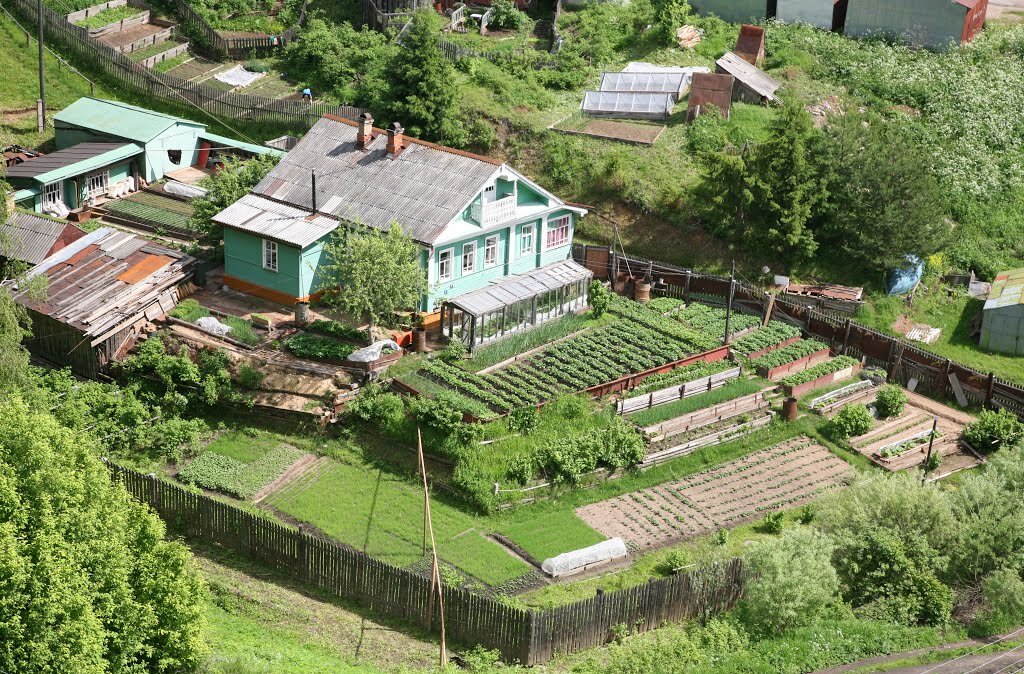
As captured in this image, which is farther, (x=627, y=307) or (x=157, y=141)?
(x=157, y=141)

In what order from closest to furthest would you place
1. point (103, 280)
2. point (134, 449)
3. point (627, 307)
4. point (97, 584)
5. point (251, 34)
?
point (97, 584)
point (134, 449)
point (103, 280)
point (627, 307)
point (251, 34)

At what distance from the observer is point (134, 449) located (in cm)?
3722

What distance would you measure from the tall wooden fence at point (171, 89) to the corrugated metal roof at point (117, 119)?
298 centimetres

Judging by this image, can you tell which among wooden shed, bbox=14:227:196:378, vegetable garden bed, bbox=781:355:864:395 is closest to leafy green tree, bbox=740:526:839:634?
vegetable garden bed, bbox=781:355:864:395

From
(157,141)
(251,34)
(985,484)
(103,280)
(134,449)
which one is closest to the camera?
(985,484)

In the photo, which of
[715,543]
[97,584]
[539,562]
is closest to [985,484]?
[715,543]

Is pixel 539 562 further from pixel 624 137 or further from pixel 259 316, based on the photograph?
pixel 624 137

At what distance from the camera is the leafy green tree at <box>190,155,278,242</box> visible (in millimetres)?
46219

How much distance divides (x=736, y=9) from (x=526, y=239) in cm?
2474

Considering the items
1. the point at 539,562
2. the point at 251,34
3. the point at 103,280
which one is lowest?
the point at 539,562

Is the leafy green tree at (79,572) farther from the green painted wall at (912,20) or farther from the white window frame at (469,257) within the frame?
the green painted wall at (912,20)

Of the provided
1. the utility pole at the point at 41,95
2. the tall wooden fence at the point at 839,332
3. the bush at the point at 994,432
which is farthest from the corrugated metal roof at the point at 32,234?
the bush at the point at 994,432

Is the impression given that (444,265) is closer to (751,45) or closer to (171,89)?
(171,89)

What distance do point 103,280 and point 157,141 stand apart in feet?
41.5
